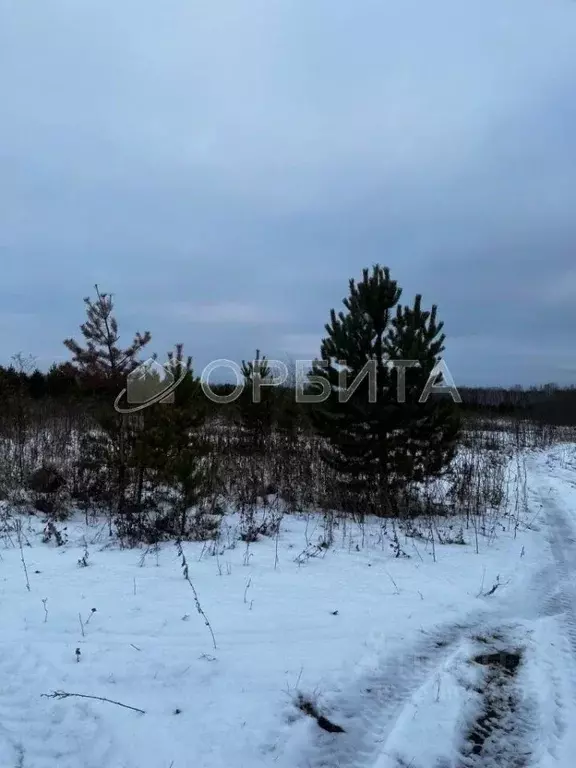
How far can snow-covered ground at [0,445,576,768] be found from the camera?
2.78m

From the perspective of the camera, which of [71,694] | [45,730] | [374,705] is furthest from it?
[374,705]

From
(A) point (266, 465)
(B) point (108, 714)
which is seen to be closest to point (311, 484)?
(A) point (266, 465)

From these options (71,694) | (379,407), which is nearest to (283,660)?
(71,694)

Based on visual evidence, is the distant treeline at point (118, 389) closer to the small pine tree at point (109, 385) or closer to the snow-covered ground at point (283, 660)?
the small pine tree at point (109, 385)

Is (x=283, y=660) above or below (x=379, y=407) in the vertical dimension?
below

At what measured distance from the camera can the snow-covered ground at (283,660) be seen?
109 inches

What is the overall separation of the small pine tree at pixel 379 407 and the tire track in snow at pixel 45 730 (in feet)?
20.0

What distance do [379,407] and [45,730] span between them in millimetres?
6833

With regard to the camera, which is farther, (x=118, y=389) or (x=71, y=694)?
(x=118, y=389)

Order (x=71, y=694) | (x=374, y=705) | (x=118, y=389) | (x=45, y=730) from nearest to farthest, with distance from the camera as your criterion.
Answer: (x=45, y=730)
(x=71, y=694)
(x=374, y=705)
(x=118, y=389)

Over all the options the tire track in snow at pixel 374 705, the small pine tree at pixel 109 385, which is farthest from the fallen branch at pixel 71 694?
the small pine tree at pixel 109 385

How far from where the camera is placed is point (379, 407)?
8.82 m

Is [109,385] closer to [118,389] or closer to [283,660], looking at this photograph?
[118,389]

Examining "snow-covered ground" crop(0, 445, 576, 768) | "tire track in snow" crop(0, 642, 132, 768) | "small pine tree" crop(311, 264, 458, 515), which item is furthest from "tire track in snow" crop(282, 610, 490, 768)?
"small pine tree" crop(311, 264, 458, 515)
